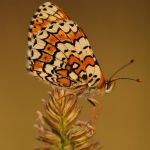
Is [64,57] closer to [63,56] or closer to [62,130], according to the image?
[63,56]

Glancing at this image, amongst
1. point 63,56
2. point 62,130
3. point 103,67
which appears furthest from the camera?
point 103,67

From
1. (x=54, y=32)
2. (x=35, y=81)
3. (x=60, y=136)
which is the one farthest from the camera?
(x=35, y=81)

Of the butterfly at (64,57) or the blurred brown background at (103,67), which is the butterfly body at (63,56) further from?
the blurred brown background at (103,67)

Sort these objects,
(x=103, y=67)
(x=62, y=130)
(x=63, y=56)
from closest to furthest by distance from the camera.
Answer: (x=62, y=130) → (x=63, y=56) → (x=103, y=67)

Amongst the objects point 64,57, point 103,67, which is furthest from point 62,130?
point 103,67

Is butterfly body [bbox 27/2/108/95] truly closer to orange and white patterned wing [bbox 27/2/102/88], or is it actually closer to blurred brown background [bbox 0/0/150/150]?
orange and white patterned wing [bbox 27/2/102/88]

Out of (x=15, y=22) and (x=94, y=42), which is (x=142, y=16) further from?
(x=15, y=22)

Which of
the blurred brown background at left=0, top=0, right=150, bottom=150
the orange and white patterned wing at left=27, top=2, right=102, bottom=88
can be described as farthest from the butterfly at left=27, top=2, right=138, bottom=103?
the blurred brown background at left=0, top=0, right=150, bottom=150

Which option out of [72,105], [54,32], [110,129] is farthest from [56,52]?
[110,129]
